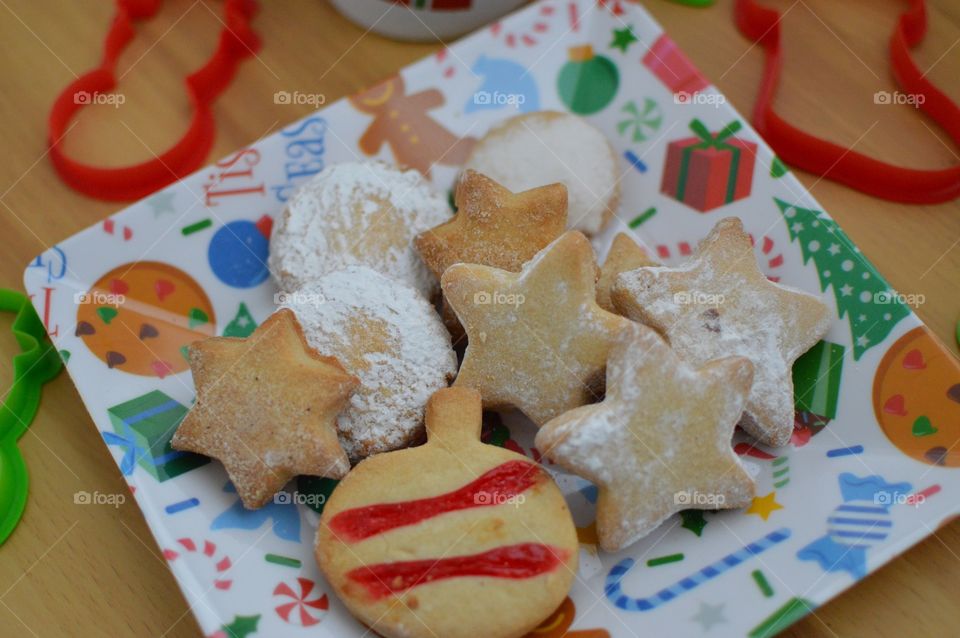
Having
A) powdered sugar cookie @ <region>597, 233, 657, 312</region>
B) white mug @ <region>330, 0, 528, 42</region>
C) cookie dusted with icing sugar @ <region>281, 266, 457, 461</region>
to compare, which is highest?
white mug @ <region>330, 0, 528, 42</region>

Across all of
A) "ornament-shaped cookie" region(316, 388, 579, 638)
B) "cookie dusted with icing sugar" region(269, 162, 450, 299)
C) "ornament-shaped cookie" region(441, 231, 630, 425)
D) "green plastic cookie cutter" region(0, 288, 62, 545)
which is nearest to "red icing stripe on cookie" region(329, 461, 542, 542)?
"ornament-shaped cookie" region(316, 388, 579, 638)

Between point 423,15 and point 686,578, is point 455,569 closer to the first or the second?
point 686,578

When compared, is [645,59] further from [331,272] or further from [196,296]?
[196,296]

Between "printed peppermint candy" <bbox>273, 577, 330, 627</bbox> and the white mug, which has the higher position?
the white mug

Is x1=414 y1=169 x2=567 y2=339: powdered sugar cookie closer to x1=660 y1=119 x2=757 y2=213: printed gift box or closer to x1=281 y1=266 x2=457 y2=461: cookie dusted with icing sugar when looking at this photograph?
x1=281 y1=266 x2=457 y2=461: cookie dusted with icing sugar

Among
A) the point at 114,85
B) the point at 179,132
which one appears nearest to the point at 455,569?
the point at 179,132

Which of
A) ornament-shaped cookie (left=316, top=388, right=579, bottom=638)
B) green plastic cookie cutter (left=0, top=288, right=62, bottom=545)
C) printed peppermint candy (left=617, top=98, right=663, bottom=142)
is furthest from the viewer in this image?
printed peppermint candy (left=617, top=98, right=663, bottom=142)

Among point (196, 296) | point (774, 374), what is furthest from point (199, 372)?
point (774, 374)
